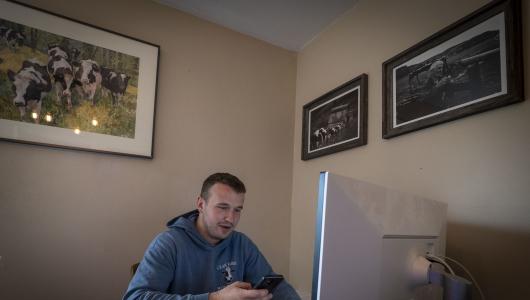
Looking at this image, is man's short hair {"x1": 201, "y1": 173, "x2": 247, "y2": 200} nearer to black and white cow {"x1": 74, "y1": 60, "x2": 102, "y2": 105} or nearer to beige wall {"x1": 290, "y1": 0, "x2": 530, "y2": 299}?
beige wall {"x1": 290, "y1": 0, "x2": 530, "y2": 299}

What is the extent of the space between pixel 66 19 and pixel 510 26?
86.5 inches

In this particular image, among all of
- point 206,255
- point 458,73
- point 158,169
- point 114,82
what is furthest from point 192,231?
point 458,73

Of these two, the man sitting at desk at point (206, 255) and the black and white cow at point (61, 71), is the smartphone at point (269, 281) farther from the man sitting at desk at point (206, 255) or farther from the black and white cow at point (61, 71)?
the black and white cow at point (61, 71)

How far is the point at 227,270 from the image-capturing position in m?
1.45

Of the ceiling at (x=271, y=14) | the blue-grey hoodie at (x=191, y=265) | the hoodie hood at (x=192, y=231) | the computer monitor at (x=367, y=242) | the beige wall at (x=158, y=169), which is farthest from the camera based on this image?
the ceiling at (x=271, y=14)

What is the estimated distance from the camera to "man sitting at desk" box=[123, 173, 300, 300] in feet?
4.01

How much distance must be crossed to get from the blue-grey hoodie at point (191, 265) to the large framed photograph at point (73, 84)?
2.74 ft

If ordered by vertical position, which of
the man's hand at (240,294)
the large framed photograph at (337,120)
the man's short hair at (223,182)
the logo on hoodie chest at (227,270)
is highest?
the large framed photograph at (337,120)

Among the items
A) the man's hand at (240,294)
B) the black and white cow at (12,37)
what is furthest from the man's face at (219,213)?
the black and white cow at (12,37)

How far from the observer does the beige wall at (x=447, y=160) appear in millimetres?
1217

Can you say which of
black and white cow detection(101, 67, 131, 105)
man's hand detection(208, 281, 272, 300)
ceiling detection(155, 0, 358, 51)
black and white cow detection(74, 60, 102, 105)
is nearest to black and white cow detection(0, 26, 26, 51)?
black and white cow detection(74, 60, 102, 105)

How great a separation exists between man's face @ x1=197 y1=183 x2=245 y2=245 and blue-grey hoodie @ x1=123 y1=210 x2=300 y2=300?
0.15 feet

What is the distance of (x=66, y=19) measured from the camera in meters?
1.88

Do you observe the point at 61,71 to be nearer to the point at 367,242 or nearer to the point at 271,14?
the point at 271,14
